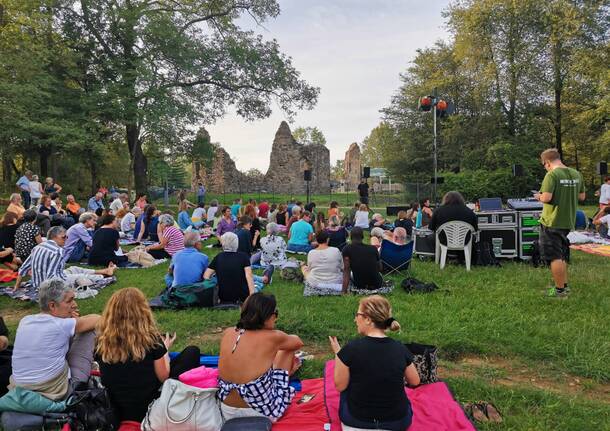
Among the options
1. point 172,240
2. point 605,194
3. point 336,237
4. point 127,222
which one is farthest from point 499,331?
point 605,194

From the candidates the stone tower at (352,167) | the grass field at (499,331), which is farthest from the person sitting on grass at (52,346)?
the stone tower at (352,167)

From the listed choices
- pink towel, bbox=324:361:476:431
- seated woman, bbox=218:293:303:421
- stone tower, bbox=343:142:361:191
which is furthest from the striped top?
stone tower, bbox=343:142:361:191

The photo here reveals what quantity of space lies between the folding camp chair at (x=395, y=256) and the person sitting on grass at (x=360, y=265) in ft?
3.61

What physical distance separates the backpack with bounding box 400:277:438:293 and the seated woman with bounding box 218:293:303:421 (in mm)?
3851

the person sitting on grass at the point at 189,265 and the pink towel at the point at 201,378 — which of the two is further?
the person sitting on grass at the point at 189,265

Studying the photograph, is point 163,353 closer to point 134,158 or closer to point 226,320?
point 226,320

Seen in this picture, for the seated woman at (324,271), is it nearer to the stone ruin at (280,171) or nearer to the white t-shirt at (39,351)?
the white t-shirt at (39,351)

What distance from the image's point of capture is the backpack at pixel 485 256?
834cm

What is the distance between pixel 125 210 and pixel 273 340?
11616 mm

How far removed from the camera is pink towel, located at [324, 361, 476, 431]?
115 inches

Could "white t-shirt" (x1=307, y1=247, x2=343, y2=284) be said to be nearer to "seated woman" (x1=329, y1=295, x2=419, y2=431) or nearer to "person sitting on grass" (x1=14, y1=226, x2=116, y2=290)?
"person sitting on grass" (x1=14, y1=226, x2=116, y2=290)

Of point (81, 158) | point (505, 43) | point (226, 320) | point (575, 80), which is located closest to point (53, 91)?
point (81, 158)

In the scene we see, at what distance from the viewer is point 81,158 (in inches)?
1056

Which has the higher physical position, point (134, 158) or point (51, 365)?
point (134, 158)
